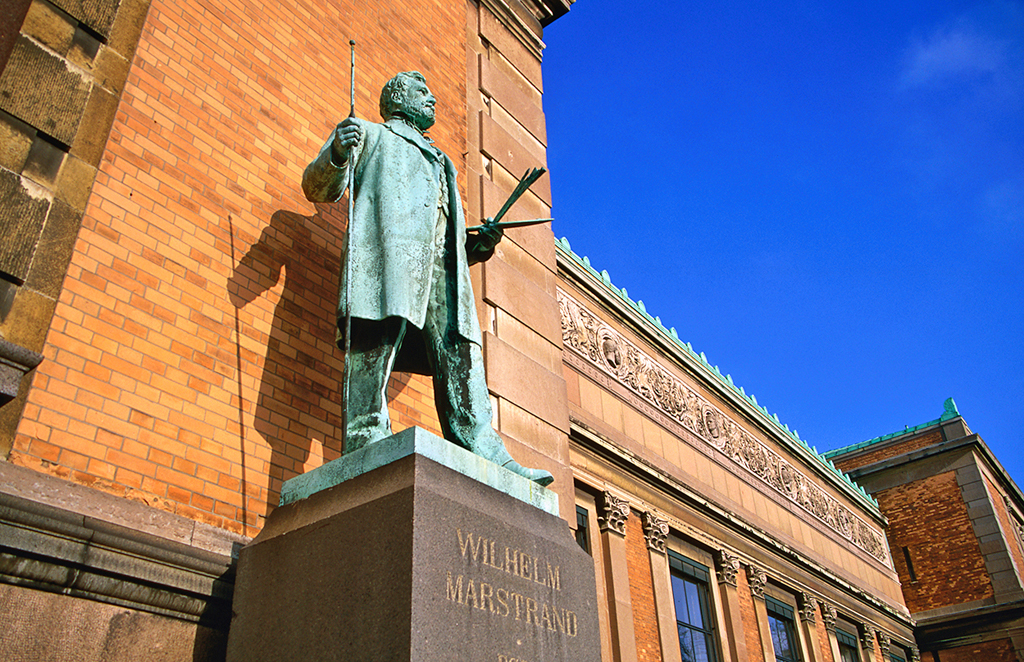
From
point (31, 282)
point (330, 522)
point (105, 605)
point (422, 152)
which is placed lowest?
point (105, 605)

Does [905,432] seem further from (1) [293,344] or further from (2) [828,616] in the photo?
(1) [293,344]

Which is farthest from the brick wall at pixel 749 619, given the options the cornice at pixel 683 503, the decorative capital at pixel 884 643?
the decorative capital at pixel 884 643

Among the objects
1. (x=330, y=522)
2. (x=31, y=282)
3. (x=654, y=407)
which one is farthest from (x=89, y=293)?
(x=654, y=407)

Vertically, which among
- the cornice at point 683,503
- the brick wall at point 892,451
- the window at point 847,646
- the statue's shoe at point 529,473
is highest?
the brick wall at point 892,451

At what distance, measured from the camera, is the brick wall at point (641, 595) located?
41.2 feet

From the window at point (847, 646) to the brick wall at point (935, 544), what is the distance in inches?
261

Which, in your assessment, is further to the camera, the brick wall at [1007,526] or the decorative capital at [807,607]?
the brick wall at [1007,526]

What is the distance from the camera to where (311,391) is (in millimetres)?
5551

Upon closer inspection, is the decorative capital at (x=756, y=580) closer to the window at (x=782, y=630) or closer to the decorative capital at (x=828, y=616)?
the window at (x=782, y=630)

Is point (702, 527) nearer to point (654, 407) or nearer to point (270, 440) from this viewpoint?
point (654, 407)

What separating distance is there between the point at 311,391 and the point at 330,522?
6.57 ft

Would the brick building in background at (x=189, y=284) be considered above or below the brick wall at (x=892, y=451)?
below

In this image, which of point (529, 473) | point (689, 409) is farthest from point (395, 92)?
point (689, 409)

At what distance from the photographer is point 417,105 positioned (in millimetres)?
5328
